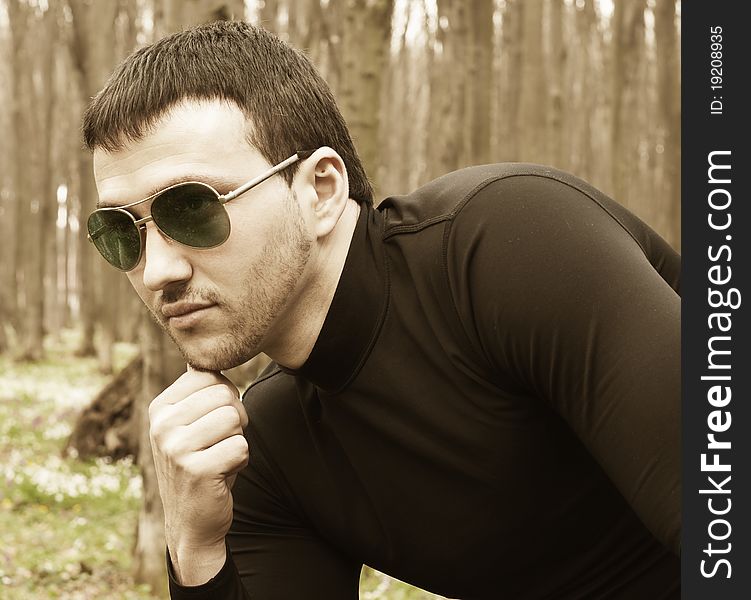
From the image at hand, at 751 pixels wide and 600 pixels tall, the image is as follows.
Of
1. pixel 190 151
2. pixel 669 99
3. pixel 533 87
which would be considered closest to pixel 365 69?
pixel 190 151

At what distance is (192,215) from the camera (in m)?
2.07

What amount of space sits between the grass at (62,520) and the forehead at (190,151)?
13.2ft

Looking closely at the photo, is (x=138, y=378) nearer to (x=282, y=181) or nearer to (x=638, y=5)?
(x=282, y=181)

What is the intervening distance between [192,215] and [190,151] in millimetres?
136

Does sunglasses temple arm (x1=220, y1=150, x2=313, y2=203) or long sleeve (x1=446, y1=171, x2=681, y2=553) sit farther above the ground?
sunglasses temple arm (x1=220, y1=150, x2=313, y2=203)

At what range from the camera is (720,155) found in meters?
1.78

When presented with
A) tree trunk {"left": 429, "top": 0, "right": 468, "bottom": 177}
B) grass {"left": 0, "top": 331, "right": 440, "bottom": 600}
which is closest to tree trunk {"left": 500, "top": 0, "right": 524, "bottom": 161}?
tree trunk {"left": 429, "top": 0, "right": 468, "bottom": 177}

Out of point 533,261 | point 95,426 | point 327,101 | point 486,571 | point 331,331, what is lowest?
point 95,426

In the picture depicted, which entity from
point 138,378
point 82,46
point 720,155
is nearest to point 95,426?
point 138,378

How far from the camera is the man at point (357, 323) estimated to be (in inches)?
78.8

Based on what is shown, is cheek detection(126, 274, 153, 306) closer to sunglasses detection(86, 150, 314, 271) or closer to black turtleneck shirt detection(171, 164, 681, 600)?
sunglasses detection(86, 150, 314, 271)

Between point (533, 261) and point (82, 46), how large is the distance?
13713 mm

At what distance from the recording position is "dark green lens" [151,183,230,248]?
207cm

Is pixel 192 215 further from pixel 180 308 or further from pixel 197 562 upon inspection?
pixel 197 562
